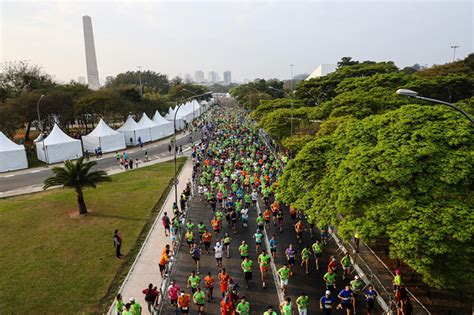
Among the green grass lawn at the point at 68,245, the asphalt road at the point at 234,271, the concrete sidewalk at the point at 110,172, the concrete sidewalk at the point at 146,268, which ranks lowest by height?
the asphalt road at the point at 234,271

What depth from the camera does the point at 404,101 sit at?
23453 millimetres

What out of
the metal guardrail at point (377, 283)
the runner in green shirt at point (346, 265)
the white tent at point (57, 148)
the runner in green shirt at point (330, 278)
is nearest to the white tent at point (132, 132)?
the white tent at point (57, 148)

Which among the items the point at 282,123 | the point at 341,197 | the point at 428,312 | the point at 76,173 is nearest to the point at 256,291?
the point at 341,197

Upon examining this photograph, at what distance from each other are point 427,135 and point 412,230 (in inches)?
144

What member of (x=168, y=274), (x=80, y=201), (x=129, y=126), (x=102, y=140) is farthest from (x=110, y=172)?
(x=168, y=274)

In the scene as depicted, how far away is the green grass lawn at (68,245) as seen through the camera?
38.5ft

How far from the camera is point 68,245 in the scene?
15766 millimetres

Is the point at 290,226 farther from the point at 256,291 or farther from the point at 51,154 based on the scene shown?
the point at 51,154

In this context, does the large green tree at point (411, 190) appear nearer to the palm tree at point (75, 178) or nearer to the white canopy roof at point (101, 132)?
the palm tree at point (75, 178)

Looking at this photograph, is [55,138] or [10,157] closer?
[10,157]

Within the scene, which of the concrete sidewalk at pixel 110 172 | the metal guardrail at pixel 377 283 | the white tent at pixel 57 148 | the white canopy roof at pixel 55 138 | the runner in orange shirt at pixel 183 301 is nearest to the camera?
the runner in orange shirt at pixel 183 301

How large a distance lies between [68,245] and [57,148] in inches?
872

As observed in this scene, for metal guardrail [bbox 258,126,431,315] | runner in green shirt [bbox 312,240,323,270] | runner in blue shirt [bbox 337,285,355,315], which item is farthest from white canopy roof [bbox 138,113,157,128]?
runner in blue shirt [bbox 337,285,355,315]

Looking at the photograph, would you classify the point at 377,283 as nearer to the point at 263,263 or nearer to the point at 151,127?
the point at 263,263
